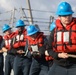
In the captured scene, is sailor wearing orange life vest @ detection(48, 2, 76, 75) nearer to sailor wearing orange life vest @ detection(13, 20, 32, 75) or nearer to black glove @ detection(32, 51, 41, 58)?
black glove @ detection(32, 51, 41, 58)

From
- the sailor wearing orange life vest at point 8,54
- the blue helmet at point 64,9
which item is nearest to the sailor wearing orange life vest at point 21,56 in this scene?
the sailor wearing orange life vest at point 8,54

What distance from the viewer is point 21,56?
31.2 feet

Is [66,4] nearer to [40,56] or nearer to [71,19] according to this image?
[71,19]

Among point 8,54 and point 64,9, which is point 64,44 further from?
point 8,54

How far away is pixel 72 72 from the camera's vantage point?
5965 mm

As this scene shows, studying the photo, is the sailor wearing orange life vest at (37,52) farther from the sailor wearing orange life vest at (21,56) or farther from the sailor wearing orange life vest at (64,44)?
the sailor wearing orange life vest at (64,44)

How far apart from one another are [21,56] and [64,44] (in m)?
3.56

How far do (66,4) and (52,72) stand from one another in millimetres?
1162

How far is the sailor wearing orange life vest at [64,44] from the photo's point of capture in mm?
5961

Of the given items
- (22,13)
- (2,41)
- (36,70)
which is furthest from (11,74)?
(36,70)

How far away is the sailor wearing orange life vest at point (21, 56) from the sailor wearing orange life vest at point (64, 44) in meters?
3.26

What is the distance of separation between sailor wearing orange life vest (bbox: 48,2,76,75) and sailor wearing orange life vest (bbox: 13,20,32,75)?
3.26 metres

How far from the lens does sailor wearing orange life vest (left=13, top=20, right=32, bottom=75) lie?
942cm

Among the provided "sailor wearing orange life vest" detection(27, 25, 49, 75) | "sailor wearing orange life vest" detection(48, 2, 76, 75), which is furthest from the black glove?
"sailor wearing orange life vest" detection(48, 2, 76, 75)
